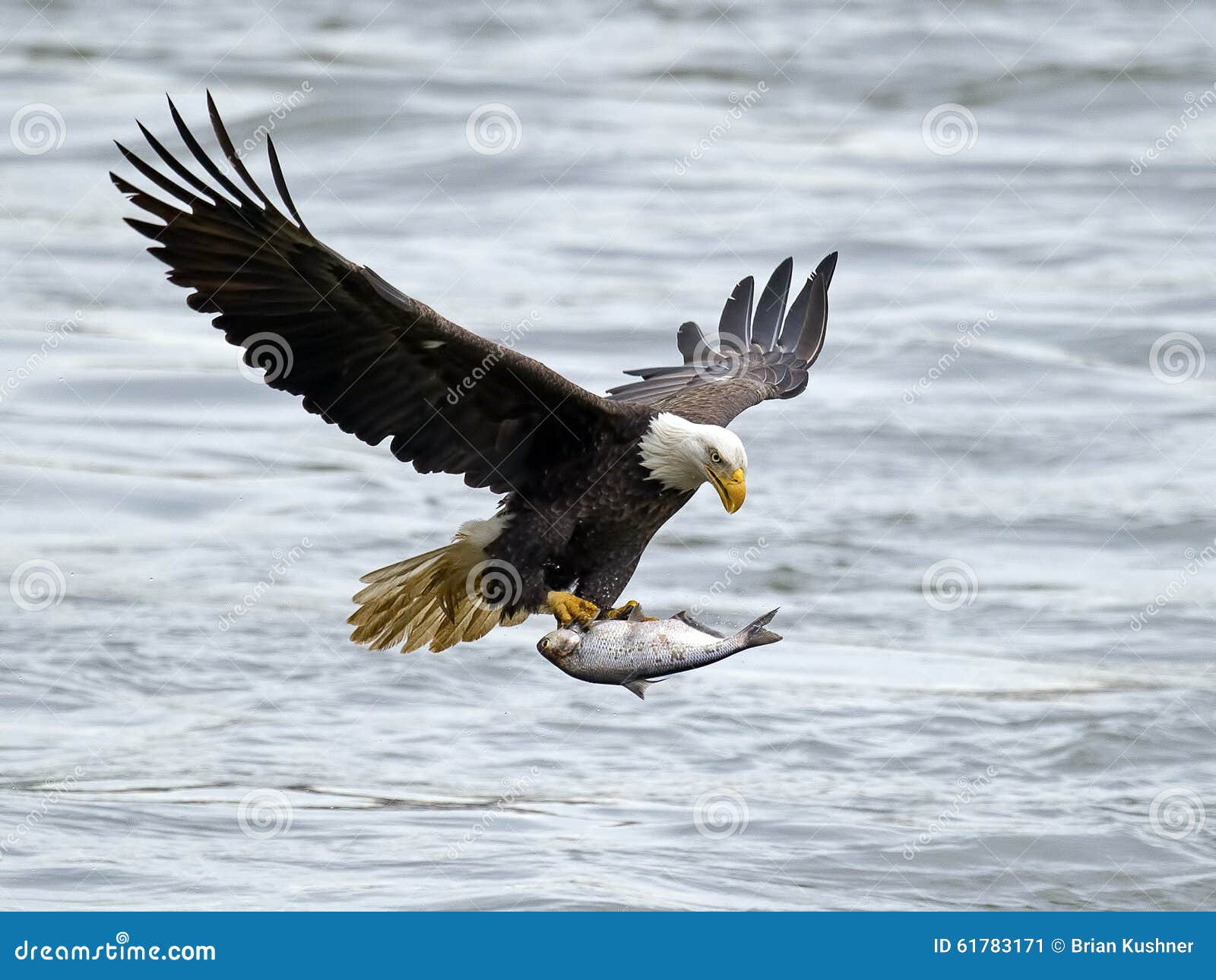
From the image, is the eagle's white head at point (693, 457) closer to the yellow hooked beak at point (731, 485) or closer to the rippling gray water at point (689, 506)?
the yellow hooked beak at point (731, 485)

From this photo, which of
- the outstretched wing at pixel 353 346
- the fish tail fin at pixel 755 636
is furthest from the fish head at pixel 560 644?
the outstretched wing at pixel 353 346

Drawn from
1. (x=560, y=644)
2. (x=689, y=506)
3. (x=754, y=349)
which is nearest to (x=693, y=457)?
(x=560, y=644)

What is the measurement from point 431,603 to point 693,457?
1346 millimetres

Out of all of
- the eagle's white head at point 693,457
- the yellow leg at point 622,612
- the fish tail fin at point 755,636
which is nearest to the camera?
the fish tail fin at point 755,636

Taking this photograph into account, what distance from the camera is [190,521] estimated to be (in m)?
13.3

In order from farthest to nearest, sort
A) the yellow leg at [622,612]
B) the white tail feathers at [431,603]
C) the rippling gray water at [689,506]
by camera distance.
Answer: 1. the rippling gray water at [689,506]
2. the white tail feathers at [431,603]
3. the yellow leg at [622,612]

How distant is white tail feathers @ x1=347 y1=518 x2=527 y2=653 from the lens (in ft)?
25.9

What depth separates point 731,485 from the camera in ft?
23.6

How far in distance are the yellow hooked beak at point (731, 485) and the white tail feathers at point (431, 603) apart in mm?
993

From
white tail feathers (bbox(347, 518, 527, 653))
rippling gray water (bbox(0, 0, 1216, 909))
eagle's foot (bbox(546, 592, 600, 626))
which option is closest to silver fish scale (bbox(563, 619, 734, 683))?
eagle's foot (bbox(546, 592, 600, 626))

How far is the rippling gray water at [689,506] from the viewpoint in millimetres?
9445

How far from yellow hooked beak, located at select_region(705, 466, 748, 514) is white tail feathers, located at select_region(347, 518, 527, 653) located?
99 cm

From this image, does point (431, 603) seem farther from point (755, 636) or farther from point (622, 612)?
point (755, 636)

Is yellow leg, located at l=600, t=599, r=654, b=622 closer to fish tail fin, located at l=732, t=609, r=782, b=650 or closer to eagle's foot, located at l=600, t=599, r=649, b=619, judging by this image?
eagle's foot, located at l=600, t=599, r=649, b=619
